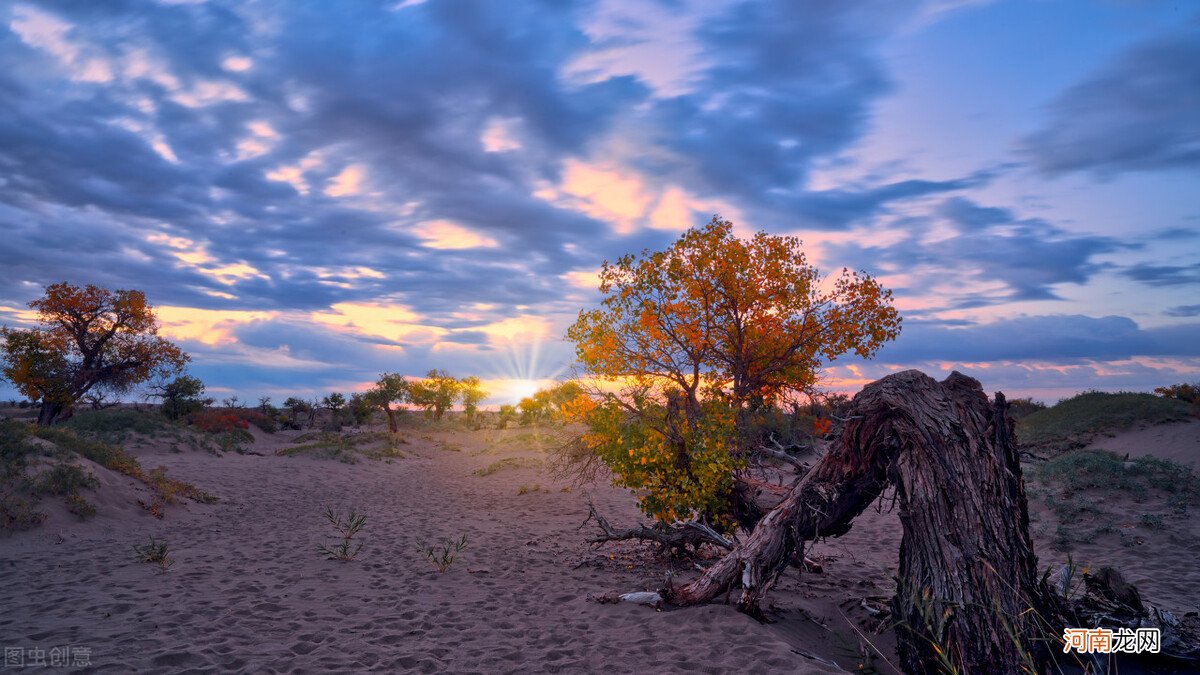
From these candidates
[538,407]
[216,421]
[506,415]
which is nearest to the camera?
[216,421]

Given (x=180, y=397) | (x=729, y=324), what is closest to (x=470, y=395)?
(x=180, y=397)

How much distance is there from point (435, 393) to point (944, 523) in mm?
57750

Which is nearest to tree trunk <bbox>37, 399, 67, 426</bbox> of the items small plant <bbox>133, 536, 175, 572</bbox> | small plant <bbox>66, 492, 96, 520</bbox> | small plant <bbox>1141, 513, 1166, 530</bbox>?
small plant <bbox>66, 492, 96, 520</bbox>

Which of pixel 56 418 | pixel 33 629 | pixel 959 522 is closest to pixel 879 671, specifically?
pixel 959 522

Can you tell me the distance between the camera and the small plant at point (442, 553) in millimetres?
10094

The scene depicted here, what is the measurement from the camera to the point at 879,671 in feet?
20.0

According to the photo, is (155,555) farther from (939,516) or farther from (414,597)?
(939,516)

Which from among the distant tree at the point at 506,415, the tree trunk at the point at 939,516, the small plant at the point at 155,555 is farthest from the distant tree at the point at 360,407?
the tree trunk at the point at 939,516

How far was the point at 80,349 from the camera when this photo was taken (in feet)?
109

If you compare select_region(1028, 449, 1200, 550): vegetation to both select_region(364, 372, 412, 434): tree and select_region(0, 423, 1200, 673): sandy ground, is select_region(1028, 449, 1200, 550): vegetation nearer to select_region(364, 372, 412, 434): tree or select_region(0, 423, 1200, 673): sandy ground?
select_region(0, 423, 1200, 673): sandy ground

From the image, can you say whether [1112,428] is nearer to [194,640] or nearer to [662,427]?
[662,427]

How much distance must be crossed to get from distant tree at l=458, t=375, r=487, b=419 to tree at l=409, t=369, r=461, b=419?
2.27ft

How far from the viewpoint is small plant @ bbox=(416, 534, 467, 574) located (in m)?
10.1

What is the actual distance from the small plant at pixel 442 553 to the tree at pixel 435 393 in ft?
155
